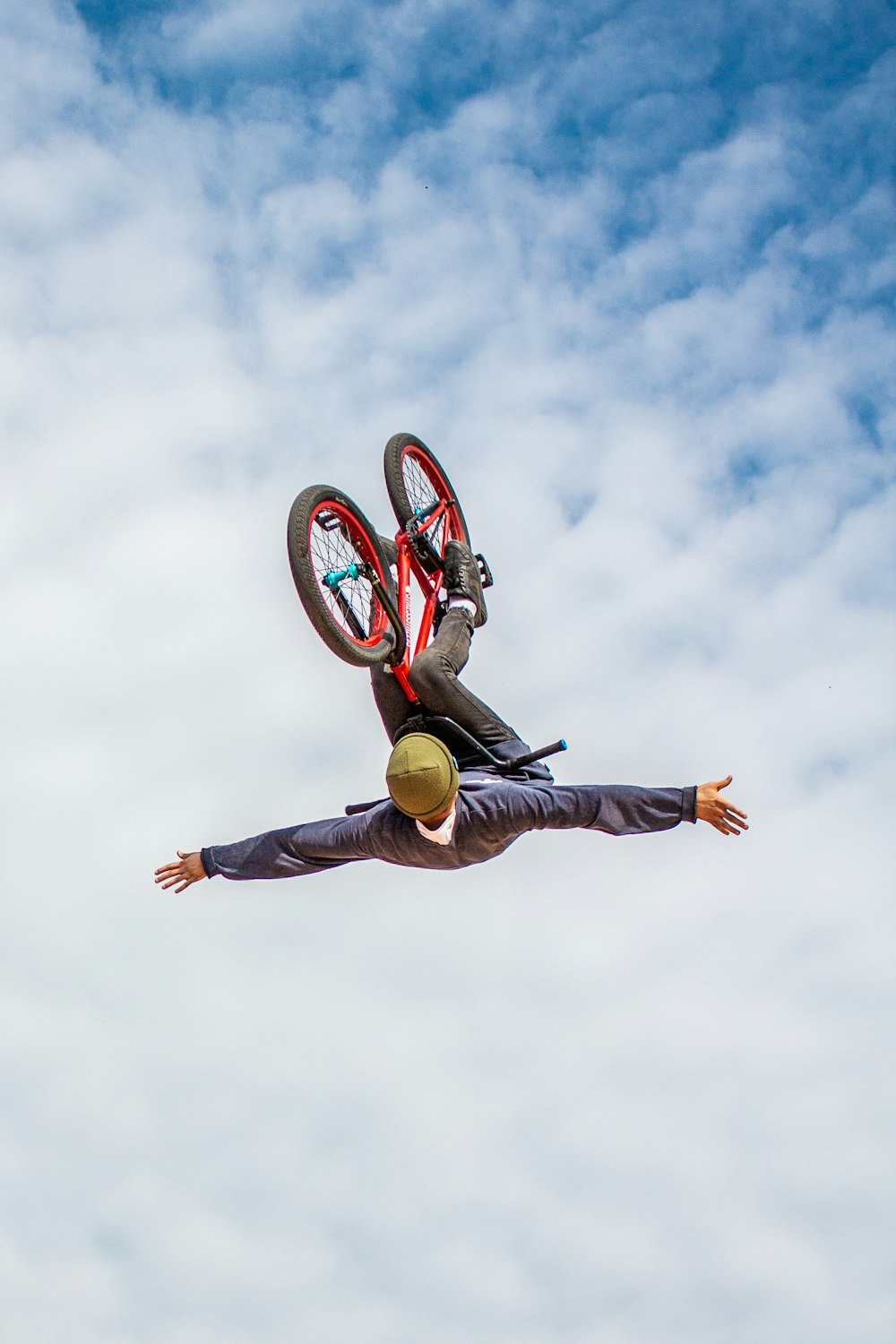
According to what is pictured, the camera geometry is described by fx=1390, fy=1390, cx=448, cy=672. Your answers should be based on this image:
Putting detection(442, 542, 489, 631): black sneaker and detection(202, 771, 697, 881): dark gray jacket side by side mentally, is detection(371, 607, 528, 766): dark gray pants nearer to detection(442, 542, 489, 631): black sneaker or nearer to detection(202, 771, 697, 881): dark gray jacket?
detection(202, 771, 697, 881): dark gray jacket

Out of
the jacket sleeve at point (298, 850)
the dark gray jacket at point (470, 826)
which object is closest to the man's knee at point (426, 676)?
the dark gray jacket at point (470, 826)

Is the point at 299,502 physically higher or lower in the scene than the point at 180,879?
higher

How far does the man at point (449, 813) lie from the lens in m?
8.60

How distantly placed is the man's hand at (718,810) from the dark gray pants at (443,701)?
5.20ft

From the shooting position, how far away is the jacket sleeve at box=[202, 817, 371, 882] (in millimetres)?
9195

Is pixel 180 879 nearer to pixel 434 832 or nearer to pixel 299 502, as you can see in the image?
pixel 434 832

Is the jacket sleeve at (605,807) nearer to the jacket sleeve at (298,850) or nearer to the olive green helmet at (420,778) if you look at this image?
the olive green helmet at (420,778)

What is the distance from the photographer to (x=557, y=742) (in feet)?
29.7

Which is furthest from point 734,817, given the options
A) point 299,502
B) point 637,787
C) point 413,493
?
point 413,493

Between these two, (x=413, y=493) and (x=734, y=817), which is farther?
(x=413, y=493)

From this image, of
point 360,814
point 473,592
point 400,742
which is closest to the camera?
point 400,742

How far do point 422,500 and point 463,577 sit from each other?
3.27 feet

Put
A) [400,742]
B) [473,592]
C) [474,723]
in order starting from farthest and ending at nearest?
[473,592] → [474,723] → [400,742]

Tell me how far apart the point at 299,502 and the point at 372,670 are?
1.40 m
